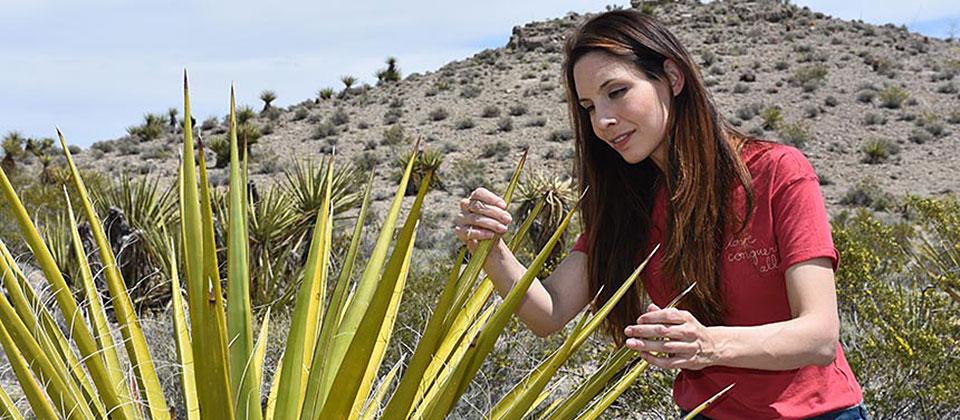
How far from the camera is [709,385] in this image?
237 centimetres

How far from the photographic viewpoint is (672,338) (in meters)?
1.72

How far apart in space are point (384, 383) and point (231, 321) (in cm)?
66

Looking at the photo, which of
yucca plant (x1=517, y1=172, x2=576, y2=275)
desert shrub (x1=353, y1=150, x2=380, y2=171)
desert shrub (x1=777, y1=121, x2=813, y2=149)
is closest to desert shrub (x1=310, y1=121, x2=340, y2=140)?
desert shrub (x1=353, y1=150, x2=380, y2=171)

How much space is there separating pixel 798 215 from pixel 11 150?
83.7 ft

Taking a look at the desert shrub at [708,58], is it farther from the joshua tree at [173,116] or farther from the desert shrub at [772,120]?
the joshua tree at [173,116]

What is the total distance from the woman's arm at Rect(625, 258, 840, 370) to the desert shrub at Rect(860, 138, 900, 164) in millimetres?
26364

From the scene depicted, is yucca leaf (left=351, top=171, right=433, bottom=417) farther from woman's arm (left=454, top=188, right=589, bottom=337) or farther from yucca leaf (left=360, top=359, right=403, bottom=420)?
woman's arm (left=454, top=188, right=589, bottom=337)

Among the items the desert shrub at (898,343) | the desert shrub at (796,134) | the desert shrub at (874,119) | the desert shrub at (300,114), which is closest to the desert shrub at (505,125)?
the desert shrub at (796,134)

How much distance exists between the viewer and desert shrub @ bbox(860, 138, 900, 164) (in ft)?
86.5

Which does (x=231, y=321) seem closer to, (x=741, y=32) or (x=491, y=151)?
(x=491, y=151)

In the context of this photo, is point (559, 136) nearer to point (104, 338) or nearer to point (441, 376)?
point (441, 376)

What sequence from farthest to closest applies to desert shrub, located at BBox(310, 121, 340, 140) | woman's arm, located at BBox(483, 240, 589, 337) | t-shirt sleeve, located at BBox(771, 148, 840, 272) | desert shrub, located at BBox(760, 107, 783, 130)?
desert shrub, located at BBox(310, 121, 340, 140) → desert shrub, located at BBox(760, 107, 783, 130) → woman's arm, located at BBox(483, 240, 589, 337) → t-shirt sleeve, located at BBox(771, 148, 840, 272)

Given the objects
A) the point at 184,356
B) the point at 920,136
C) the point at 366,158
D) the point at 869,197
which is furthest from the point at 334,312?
the point at 920,136

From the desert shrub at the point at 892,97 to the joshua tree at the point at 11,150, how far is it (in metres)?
26.6
